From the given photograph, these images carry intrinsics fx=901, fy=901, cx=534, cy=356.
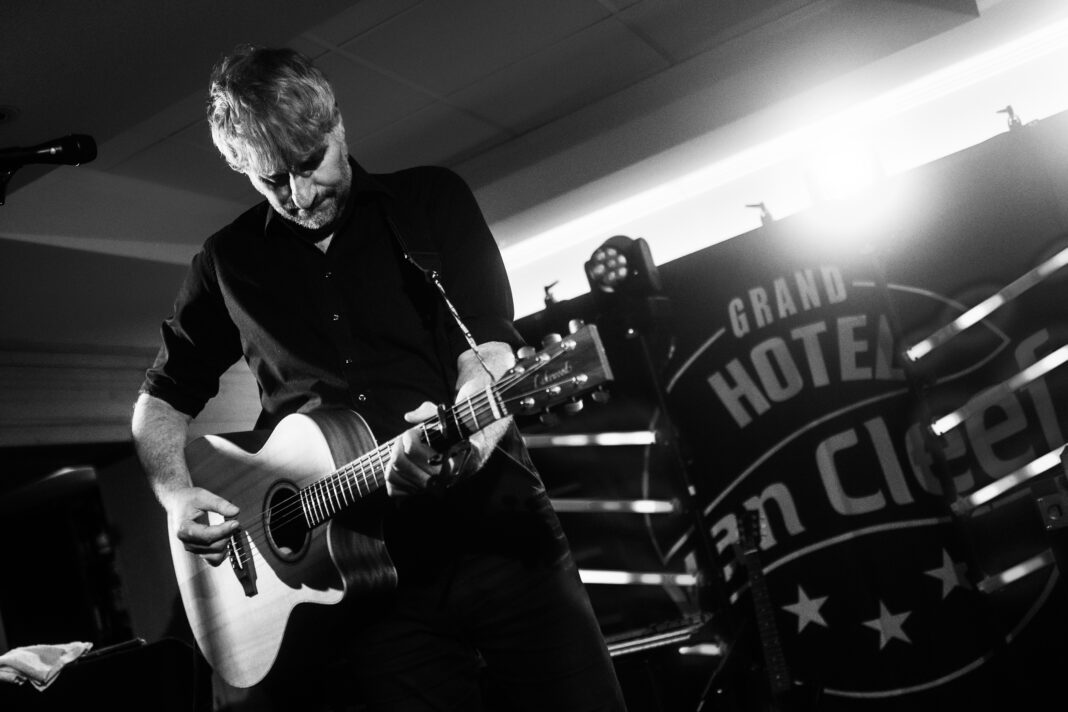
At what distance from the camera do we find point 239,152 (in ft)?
6.03

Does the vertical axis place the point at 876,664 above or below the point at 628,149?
below

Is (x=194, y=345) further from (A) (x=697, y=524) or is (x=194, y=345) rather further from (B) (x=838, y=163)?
(B) (x=838, y=163)

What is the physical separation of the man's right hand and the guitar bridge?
0.08 ft

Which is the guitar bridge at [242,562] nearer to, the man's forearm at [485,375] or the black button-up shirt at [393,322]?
the black button-up shirt at [393,322]

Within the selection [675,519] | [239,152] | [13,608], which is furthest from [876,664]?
[13,608]

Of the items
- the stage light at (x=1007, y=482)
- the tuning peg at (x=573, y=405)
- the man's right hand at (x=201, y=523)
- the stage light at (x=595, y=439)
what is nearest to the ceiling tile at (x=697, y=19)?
the stage light at (x=595, y=439)

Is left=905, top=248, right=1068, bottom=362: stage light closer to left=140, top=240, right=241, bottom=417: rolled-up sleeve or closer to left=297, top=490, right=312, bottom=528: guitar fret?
left=140, top=240, right=241, bottom=417: rolled-up sleeve

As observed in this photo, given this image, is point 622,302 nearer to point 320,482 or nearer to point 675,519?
point 675,519

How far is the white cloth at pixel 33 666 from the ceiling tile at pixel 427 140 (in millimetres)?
3330

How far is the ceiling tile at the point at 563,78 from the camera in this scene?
484cm

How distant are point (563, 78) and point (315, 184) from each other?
3596 millimetres

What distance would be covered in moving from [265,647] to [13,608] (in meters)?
7.89

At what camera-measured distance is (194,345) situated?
7.25 ft

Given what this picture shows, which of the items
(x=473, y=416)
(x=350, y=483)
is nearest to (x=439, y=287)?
(x=473, y=416)
